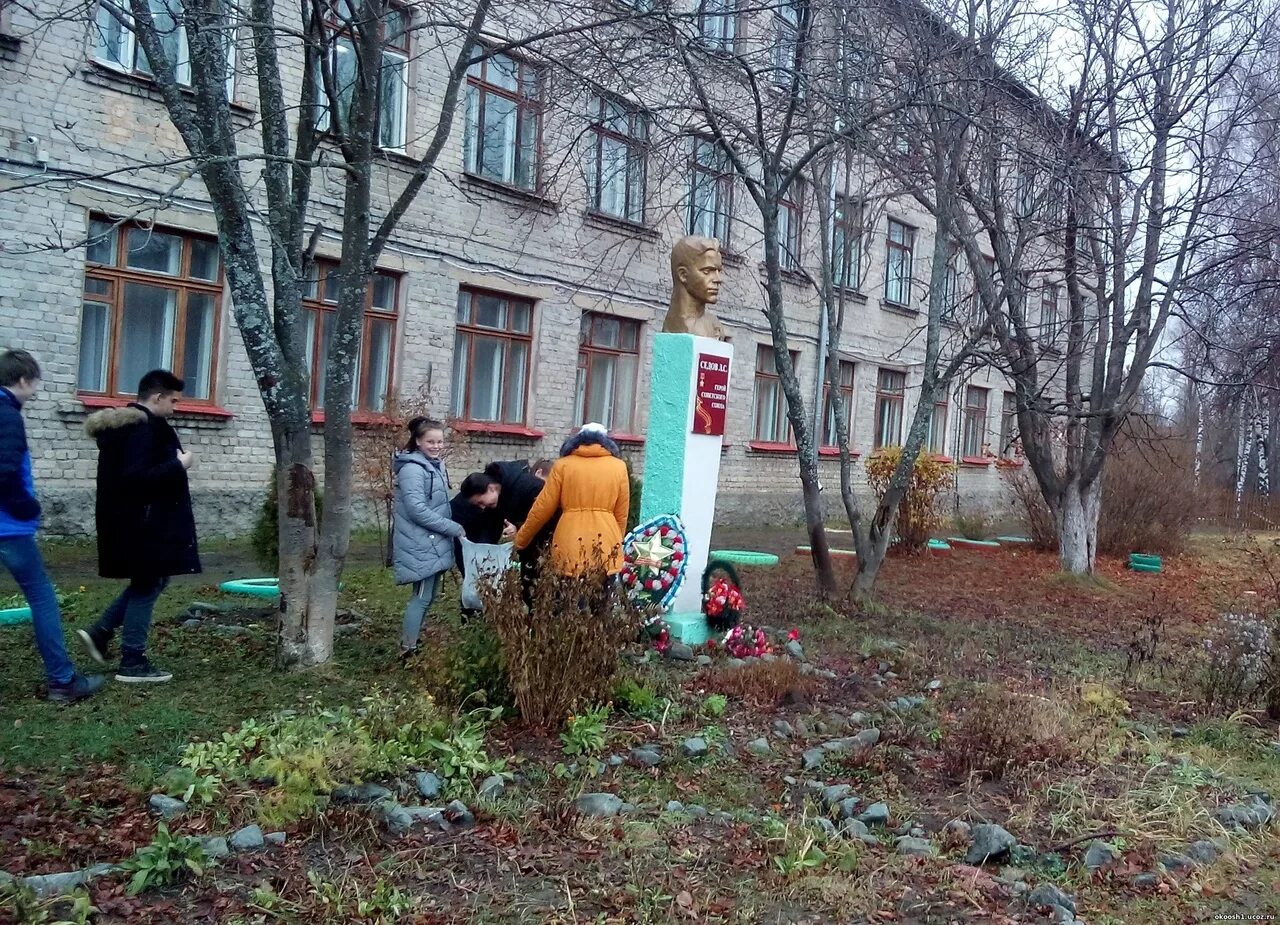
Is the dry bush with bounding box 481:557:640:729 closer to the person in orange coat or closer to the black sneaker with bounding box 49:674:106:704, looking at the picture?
the person in orange coat

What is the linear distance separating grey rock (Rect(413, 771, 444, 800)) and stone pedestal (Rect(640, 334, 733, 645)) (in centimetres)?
332

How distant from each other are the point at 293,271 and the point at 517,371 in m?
9.37

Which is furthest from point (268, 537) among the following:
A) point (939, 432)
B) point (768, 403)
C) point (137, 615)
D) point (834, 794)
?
point (939, 432)

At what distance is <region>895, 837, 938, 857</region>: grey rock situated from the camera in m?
4.14

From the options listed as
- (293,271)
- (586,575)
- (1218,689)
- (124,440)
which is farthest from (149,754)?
(1218,689)

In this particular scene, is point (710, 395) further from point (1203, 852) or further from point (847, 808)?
point (1203, 852)

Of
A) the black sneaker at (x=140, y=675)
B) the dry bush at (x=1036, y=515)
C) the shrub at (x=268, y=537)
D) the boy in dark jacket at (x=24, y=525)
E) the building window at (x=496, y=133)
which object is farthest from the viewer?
the dry bush at (x=1036, y=515)

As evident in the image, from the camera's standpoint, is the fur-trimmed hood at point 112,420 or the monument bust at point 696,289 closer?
the fur-trimmed hood at point 112,420

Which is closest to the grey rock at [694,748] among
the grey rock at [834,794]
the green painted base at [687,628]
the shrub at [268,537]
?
the grey rock at [834,794]

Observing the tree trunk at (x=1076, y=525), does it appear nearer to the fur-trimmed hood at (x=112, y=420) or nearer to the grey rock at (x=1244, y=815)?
the grey rock at (x=1244, y=815)

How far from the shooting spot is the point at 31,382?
522 cm

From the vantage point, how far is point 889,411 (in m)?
24.2

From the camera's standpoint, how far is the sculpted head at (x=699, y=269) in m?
8.05

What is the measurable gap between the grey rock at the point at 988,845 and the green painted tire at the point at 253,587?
5770 mm
